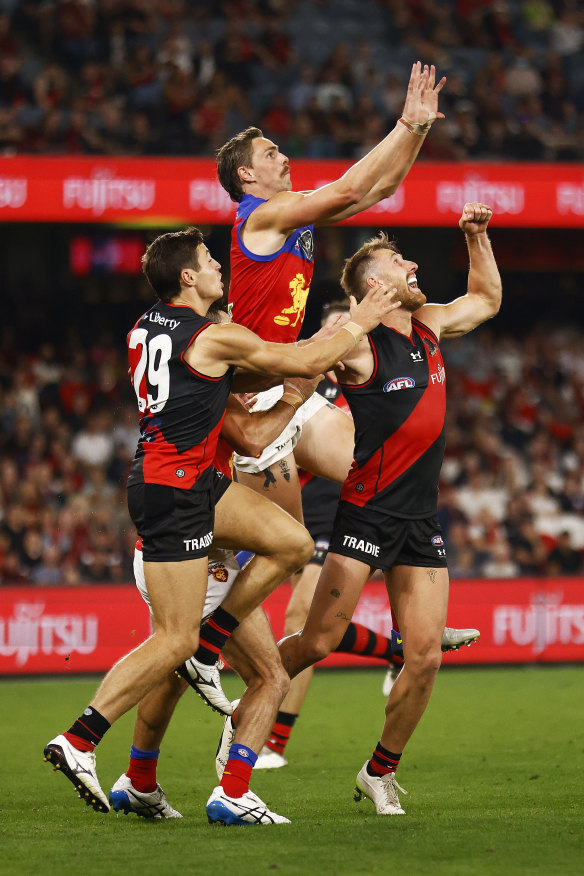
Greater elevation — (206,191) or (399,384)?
(206,191)

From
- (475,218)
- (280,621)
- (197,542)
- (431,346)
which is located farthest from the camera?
(280,621)

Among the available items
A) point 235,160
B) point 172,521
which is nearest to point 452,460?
point 235,160

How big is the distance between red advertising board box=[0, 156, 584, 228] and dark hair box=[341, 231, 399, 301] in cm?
861

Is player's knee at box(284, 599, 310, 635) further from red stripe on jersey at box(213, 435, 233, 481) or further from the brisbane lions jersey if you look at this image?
the brisbane lions jersey

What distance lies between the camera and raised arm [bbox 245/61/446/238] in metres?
5.95

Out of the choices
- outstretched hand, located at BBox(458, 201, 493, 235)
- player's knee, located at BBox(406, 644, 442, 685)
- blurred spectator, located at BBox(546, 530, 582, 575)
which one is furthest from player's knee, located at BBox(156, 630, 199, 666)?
blurred spectator, located at BBox(546, 530, 582, 575)

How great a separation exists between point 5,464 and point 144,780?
9741mm

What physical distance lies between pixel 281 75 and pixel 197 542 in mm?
12878

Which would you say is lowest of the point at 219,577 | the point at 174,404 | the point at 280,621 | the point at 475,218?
the point at 280,621

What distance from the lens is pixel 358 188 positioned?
19.6 feet

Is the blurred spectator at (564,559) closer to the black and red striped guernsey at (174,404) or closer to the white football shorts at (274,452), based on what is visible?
the white football shorts at (274,452)

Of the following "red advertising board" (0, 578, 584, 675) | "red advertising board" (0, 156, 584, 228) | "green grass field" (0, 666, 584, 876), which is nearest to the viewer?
"green grass field" (0, 666, 584, 876)

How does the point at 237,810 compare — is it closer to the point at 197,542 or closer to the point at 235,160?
the point at 197,542

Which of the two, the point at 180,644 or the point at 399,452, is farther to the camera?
the point at 399,452
